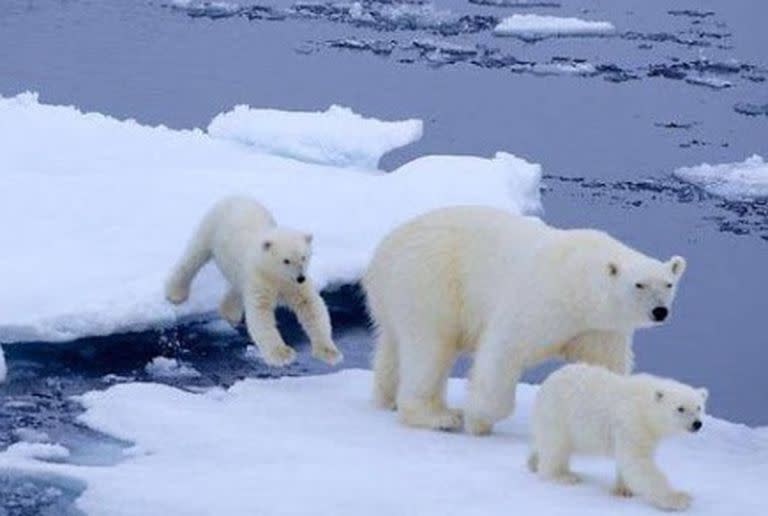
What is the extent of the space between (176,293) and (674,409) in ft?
11.0

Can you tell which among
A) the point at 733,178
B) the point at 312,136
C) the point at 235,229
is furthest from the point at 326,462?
the point at 733,178

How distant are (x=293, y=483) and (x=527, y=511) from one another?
80 cm

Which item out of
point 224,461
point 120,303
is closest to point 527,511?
point 224,461

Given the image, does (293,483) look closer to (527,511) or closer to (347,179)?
(527,511)

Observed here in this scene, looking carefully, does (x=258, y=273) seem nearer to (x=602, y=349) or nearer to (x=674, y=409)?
(x=602, y=349)

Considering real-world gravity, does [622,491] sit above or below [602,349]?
below

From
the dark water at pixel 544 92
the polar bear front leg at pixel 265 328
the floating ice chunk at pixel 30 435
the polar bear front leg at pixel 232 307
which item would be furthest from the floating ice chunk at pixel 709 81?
the floating ice chunk at pixel 30 435

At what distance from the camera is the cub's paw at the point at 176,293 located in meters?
8.25

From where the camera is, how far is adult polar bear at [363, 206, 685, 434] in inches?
248

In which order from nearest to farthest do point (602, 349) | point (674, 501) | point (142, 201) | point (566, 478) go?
point (674, 501), point (566, 478), point (602, 349), point (142, 201)

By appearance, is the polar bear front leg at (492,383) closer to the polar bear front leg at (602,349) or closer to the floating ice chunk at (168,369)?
the polar bear front leg at (602,349)

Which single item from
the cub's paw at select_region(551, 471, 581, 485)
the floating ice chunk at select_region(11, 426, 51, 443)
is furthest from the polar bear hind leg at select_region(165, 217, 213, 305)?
the cub's paw at select_region(551, 471, 581, 485)

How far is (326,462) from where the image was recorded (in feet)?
19.9

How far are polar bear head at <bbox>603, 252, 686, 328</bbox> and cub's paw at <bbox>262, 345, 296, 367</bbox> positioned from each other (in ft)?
6.10
